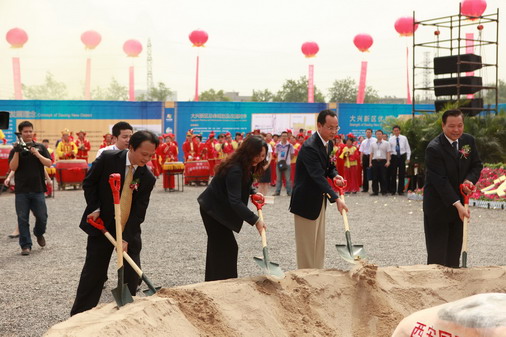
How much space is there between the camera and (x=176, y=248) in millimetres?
9047

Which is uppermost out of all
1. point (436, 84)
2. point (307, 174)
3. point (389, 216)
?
point (436, 84)

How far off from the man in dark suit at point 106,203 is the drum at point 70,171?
13.9m

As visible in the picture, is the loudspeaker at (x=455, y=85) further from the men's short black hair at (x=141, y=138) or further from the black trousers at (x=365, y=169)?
the men's short black hair at (x=141, y=138)

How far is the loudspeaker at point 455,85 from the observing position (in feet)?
56.2

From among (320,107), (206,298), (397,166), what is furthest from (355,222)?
(320,107)

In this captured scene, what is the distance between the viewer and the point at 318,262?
5.80 metres

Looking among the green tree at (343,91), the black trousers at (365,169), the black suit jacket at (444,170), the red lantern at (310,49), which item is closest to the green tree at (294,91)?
the green tree at (343,91)

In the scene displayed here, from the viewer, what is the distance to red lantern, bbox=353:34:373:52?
26573 millimetres

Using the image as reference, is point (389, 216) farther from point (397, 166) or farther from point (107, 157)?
point (107, 157)

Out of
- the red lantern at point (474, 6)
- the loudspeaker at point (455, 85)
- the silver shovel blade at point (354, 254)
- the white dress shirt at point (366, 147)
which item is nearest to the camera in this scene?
the silver shovel blade at point (354, 254)

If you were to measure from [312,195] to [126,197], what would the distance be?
1.74m

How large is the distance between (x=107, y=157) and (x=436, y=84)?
14.6 metres

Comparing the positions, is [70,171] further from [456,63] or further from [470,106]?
[470,106]

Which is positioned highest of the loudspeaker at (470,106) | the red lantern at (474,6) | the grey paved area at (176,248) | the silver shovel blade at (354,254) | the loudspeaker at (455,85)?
the red lantern at (474,6)
